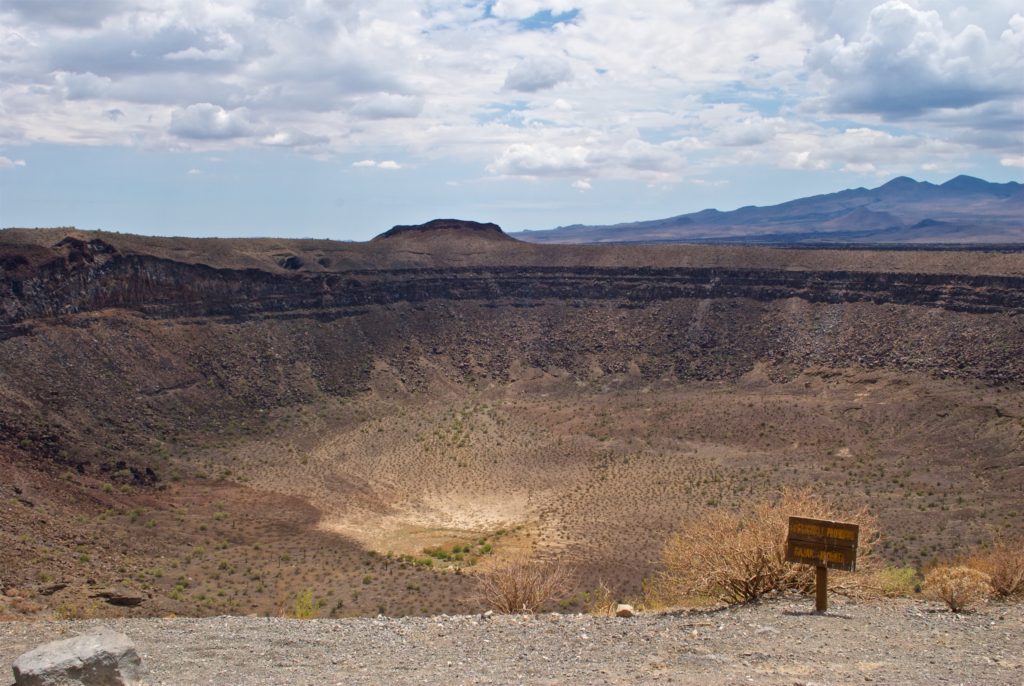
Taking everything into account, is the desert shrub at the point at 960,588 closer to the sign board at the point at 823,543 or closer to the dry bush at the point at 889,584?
the dry bush at the point at 889,584

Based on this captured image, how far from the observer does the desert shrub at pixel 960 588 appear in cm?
1491

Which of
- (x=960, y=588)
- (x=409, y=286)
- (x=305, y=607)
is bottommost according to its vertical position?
(x=305, y=607)

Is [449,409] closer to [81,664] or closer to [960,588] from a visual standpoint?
[960,588]

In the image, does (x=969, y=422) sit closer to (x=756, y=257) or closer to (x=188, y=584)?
(x=756, y=257)

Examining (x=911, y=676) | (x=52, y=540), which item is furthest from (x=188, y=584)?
(x=911, y=676)

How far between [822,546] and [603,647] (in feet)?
13.4

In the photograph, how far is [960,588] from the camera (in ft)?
49.1

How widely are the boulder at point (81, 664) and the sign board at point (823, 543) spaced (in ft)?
33.7

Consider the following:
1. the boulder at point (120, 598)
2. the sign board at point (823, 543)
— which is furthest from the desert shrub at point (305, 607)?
the sign board at point (823, 543)

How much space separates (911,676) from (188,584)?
71.1 ft

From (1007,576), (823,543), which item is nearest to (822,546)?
(823,543)

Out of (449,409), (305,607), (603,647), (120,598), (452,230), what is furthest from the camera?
(452,230)

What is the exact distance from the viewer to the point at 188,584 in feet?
86.2

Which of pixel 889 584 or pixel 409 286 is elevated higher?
pixel 409 286
